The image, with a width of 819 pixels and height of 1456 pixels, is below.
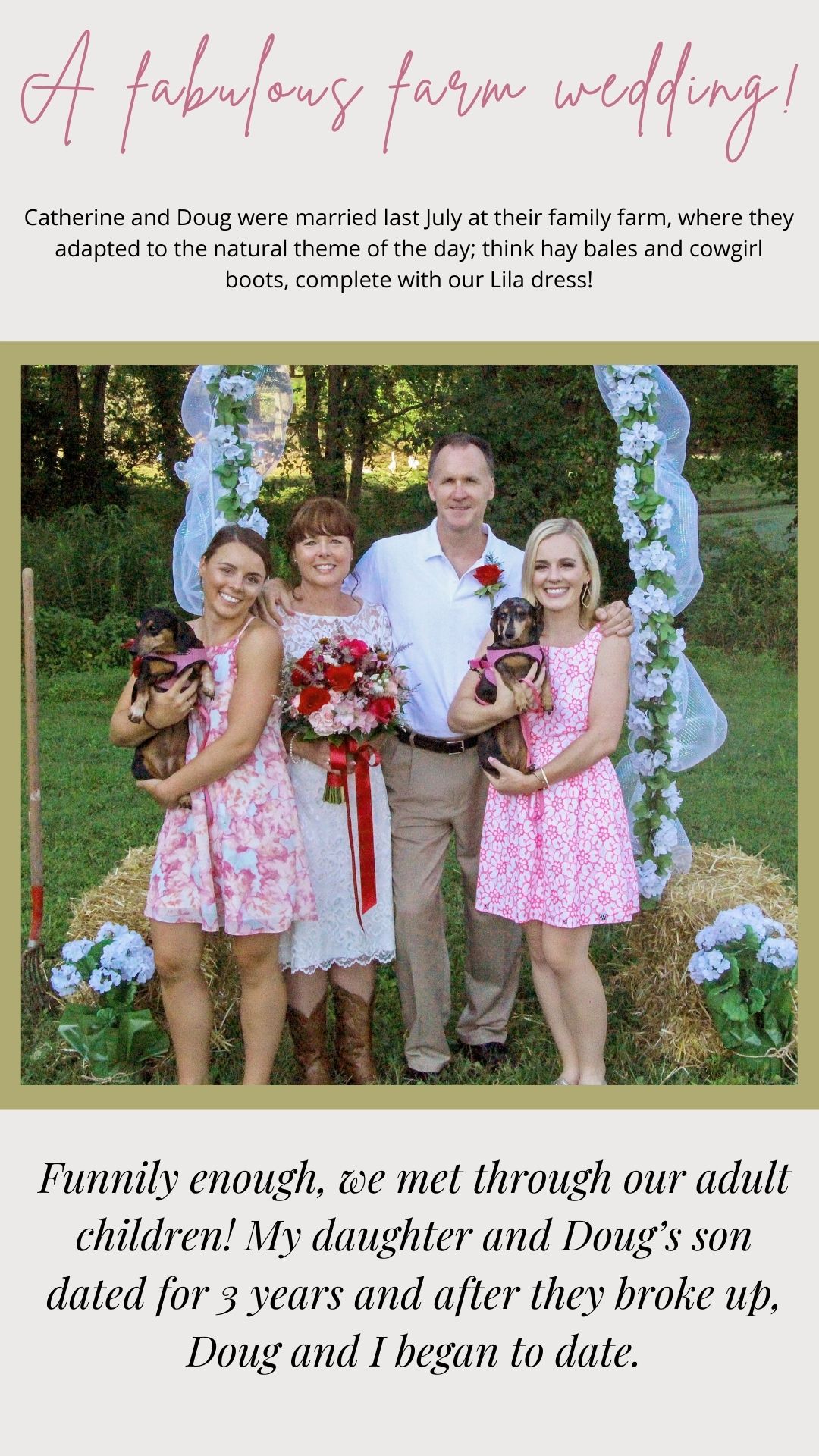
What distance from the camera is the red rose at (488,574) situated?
17.1 feet

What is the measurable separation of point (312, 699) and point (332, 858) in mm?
700

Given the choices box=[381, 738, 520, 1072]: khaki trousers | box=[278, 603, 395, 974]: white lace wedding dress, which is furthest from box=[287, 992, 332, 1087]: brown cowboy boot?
box=[381, 738, 520, 1072]: khaki trousers

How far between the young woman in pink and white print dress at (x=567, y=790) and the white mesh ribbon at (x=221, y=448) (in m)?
1.26

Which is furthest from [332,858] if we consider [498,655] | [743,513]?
[743,513]

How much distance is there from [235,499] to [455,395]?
26.3 ft

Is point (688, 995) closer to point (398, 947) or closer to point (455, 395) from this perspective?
point (398, 947)

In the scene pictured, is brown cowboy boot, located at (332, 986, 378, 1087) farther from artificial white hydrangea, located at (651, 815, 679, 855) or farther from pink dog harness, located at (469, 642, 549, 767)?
artificial white hydrangea, located at (651, 815, 679, 855)

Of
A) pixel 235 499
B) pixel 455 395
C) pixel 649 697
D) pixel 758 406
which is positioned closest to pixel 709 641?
pixel 758 406

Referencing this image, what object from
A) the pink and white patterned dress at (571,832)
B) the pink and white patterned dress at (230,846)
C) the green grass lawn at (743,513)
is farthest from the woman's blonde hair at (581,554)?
the green grass lawn at (743,513)

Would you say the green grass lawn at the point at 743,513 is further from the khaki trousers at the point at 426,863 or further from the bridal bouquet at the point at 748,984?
the khaki trousers at the point at 426,863

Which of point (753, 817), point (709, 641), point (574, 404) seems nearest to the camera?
point (753, 817)

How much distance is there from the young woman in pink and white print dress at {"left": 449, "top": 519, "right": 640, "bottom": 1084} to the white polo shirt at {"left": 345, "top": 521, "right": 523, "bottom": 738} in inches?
11.6

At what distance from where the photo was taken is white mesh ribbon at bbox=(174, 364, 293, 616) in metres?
5.35

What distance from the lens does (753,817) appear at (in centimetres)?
992
